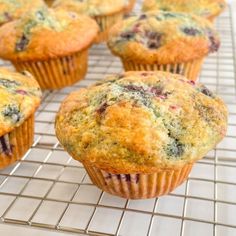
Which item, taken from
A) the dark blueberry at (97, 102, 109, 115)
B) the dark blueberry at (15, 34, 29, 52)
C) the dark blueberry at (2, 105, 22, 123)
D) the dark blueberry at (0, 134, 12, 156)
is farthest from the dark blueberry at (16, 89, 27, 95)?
the dark blueberry at (15, 34, 29, 52)

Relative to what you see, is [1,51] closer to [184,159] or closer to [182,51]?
[182,51]

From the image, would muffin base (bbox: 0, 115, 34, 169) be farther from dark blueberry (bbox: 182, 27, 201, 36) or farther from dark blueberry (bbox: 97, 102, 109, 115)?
dark blueberry (bbox: 182, 27, 201, 36)

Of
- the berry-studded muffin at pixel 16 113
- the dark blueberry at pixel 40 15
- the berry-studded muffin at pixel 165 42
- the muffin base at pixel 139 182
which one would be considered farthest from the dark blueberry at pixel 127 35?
the muffin base at pixel 139 182

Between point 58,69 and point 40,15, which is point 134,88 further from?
point 40,15

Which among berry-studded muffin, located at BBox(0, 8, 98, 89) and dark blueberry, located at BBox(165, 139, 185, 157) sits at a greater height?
dark blueberry, located at BBox(165, 139, 185, 157)

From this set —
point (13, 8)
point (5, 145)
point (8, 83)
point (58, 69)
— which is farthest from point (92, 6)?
point (5, 145)

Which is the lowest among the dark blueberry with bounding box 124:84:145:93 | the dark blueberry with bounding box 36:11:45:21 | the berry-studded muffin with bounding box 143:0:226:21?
the berry-studded muffin with bounding box 143:0:226:21

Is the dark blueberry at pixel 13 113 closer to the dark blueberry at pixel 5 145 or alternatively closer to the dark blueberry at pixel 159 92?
the dark blueberry at pixel 5 145
